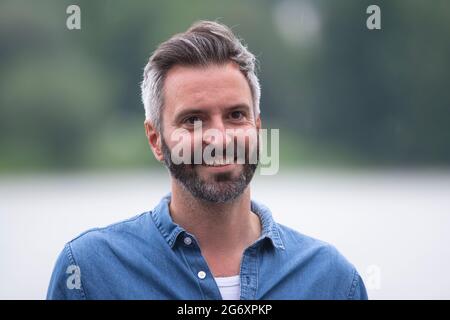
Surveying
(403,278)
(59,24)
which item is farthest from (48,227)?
(59,24)

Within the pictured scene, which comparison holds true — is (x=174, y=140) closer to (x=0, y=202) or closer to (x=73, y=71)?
(x=0, y=202)

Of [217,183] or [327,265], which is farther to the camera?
[327,265]

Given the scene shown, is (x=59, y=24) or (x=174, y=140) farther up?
(x=59, y=24)

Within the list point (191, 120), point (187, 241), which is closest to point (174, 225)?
point (187, 241)

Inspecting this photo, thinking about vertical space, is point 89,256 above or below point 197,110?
below

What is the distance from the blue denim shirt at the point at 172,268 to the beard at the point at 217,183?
4.5 inches

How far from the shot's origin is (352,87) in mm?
13438

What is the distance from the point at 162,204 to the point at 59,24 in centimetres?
1178

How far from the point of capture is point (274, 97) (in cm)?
1209

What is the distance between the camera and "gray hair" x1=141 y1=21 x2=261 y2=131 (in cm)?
200

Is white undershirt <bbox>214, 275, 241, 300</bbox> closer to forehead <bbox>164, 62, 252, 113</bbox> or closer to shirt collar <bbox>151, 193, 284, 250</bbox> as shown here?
shirt collar <bbox>151, 193, 284, 250</bbox>

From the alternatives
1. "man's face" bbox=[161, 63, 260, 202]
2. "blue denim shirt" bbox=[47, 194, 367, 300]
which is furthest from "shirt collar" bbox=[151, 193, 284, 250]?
"man's face" bbox=[161, 63, 260, 202]

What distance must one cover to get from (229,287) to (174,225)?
21 cm

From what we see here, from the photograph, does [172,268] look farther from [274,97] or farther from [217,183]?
[274,97]
